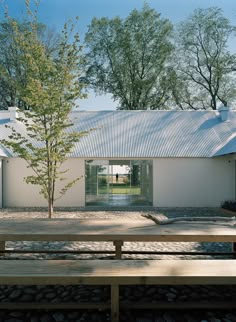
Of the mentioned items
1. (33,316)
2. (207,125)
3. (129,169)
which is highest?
(207,125)

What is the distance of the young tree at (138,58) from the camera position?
31.0 metres

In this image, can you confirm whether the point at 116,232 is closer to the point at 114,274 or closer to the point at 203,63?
the point at 114,274

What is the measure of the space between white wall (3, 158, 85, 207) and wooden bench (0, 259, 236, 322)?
1194 centimetres

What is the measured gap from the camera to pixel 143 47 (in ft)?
103

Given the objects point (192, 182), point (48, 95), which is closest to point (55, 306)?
point (48, 95)

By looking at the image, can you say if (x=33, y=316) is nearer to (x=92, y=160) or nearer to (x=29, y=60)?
(x=29, y=60)

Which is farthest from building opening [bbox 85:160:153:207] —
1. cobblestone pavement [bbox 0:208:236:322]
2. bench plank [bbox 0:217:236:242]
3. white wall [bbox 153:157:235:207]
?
bench plank [bbox 0:217:236:242]

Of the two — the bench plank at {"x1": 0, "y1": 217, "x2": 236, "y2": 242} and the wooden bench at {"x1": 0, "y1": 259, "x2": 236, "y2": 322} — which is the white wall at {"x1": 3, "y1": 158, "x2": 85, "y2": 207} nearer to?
the bench plank at {"x1": 0, "y1": 217, "x2": 236, "y2": 242}

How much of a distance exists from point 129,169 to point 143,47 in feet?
64.3

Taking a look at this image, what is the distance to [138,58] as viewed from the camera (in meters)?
31.4

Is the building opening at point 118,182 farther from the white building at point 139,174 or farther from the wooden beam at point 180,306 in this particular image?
the wooden beam at point 180,306

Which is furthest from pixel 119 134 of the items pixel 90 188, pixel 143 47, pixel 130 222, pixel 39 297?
pixel 143 47

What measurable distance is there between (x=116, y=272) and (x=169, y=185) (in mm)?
12585

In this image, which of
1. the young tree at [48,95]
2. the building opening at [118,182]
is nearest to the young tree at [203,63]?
the building opening at [118,182]
